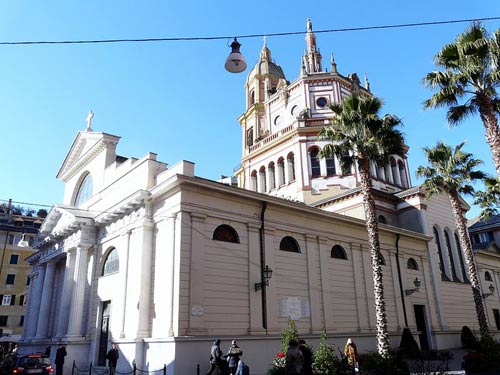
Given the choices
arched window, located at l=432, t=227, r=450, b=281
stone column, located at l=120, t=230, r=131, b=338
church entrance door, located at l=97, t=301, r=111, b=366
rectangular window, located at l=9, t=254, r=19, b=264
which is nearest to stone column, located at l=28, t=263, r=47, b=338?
church entrance door, located at l=97, t=301, r=111, b=366

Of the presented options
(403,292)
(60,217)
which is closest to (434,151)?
(403,292)

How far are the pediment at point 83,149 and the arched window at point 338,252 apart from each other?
13984 mm

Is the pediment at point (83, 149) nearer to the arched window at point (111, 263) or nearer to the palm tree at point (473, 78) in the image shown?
the arched window at point (111, 263)

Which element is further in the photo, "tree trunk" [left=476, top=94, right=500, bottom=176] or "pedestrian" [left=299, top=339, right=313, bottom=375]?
"tree trunk" [left=476, top=94, right=500, bottom=176]

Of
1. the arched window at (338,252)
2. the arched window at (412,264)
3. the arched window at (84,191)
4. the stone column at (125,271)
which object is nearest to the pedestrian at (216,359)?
the stone column at (125,271)

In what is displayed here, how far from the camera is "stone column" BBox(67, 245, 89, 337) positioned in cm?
2020

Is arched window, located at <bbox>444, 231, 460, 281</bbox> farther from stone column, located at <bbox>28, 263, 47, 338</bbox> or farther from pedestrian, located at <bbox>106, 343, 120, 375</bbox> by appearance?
stone column, located at <bbox>28, 263, 47, 338</bbox>

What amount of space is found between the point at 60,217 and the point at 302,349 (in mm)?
19336

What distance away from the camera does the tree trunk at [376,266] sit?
15.2 meters

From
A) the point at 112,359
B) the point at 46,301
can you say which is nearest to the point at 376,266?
the point at 112,359

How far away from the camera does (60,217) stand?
24.7m

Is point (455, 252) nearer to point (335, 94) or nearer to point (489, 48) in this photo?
point (335, 94)

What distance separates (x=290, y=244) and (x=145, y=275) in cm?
694

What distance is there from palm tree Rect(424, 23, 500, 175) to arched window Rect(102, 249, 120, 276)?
1572cm
